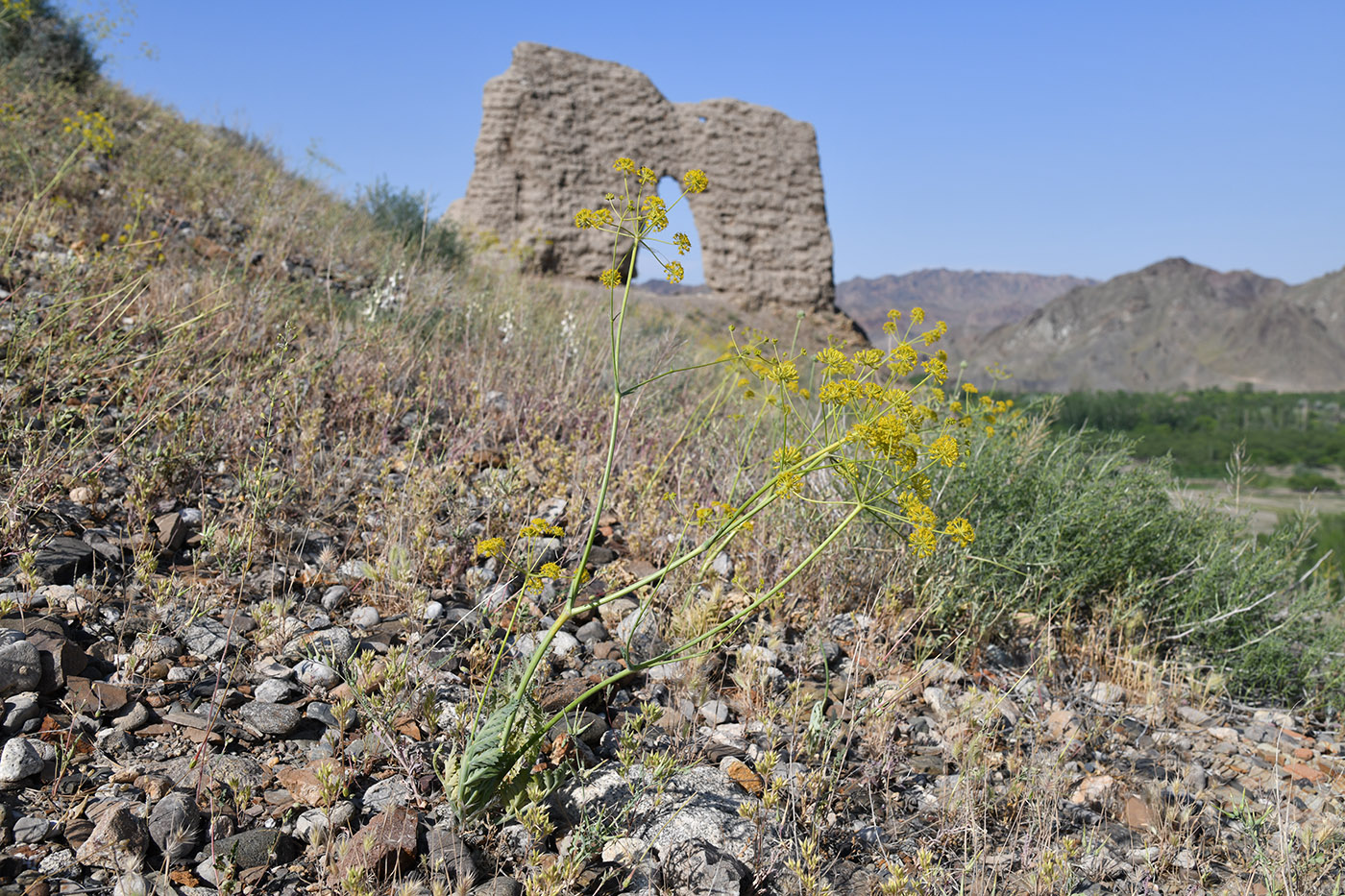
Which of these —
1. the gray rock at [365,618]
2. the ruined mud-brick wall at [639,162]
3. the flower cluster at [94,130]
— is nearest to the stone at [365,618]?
the gray rock at [365,618]

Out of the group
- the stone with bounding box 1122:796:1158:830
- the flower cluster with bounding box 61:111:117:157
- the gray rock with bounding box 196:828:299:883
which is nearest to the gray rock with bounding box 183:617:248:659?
the gray rock with bounding box 196:828:299:883

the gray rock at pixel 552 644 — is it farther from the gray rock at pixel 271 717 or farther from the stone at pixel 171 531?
the stone at pixel 171 531

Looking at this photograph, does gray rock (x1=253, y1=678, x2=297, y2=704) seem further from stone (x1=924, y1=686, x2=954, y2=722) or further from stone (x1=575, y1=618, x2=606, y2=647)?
stone (x1=924, y1=686, x2=954, y2=722)

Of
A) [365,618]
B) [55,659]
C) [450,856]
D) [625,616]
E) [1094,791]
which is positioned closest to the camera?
[450,856]

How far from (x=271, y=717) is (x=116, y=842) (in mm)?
435

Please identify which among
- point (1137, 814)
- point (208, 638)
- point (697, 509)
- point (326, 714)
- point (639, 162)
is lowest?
point (1137, 814)

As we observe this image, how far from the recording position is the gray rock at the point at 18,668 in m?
1.76

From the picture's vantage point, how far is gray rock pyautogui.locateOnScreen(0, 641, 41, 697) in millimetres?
1759

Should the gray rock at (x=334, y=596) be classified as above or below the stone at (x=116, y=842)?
above

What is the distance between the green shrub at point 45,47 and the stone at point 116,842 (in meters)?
9.88

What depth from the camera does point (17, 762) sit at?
62.1 inches

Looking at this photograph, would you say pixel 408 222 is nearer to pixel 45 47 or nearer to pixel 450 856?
pixel 45 47

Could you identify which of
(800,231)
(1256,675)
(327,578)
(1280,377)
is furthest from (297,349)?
(1280,377)

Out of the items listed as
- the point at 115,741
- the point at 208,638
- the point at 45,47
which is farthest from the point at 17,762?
the point at 45,47
